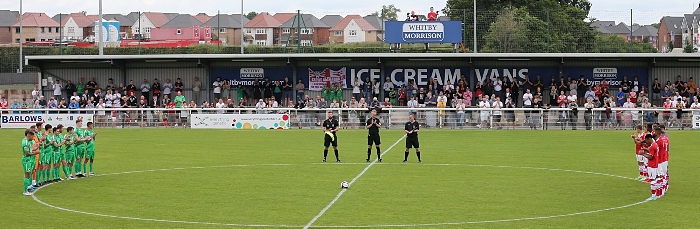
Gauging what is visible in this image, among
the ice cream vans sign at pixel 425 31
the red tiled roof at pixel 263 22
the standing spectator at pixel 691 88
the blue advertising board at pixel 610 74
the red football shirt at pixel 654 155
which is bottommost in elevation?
the red football shirt at pixel 654 155

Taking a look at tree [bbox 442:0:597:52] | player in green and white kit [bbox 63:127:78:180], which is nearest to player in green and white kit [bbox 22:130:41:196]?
player in green and white kit [bbox 63:127:78:180]

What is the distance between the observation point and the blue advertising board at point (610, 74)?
4638 cm

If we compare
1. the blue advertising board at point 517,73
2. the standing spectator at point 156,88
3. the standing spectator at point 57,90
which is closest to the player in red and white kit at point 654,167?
the blue advertising board at point 517,73

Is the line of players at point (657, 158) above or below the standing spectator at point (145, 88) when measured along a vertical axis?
below

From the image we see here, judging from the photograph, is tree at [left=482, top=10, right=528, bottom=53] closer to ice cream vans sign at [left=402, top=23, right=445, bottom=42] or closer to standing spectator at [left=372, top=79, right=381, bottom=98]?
ice cream vans sign at [left=402, top=23, right=445, bottom=42]

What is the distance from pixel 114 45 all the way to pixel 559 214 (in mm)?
47187

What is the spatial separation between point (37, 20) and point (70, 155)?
387 ft

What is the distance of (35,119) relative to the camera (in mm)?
43375

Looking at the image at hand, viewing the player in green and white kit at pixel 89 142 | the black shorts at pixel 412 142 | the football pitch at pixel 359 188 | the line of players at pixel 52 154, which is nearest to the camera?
the football pitch at pixel 359 188

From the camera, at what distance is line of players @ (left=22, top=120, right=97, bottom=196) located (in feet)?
63.2

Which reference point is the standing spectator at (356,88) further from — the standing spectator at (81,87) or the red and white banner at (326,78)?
the standing spectator at (81,87)

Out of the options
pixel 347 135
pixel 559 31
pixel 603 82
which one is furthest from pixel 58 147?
pixel 559 31

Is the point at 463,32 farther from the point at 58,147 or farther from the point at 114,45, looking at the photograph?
the point at 58,147

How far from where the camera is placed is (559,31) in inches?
Answer: 2016
